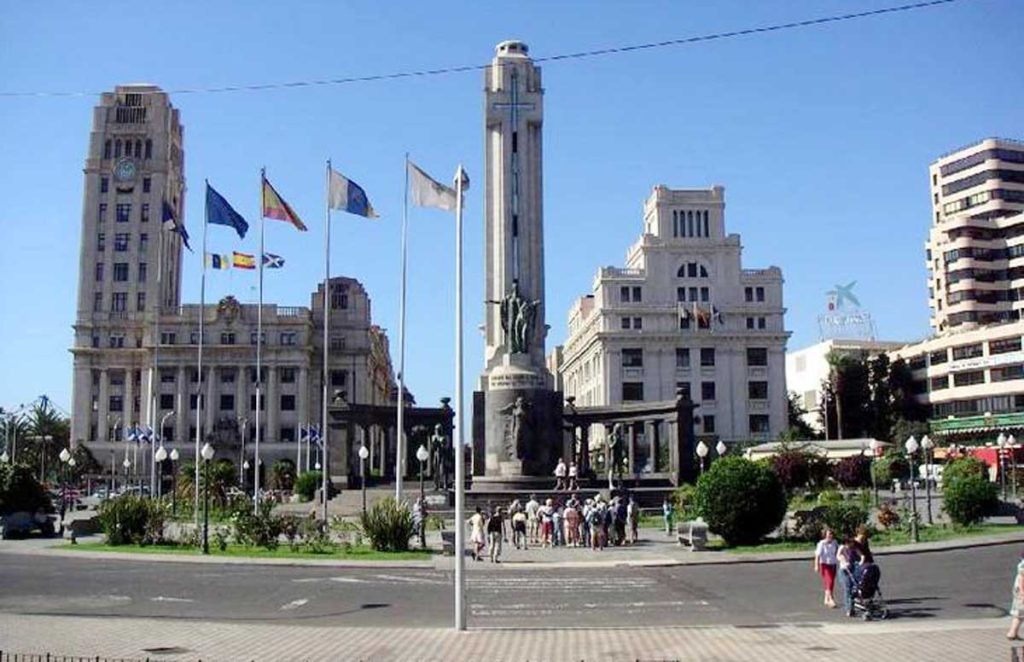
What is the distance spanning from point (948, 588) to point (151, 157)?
120354 mm

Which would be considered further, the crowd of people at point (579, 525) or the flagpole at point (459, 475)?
the crowd of people at point (579, 525)

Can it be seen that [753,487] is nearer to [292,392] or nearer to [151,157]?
[292,392]

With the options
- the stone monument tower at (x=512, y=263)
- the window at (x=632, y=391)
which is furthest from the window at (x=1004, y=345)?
the stone monument tower at (x=512, y=263)

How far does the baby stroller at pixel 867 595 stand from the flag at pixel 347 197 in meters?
26.7

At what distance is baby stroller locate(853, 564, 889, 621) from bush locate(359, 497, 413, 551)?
1783 centimetres

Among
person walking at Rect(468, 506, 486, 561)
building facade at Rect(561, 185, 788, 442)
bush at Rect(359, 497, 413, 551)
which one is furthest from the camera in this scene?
building facade at Rect(561, 185, 788, 442)

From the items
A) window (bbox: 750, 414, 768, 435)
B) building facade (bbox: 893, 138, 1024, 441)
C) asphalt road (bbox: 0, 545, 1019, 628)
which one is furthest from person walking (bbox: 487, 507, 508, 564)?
window (bbox: 750, 414, 768, 435)

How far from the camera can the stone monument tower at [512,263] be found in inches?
2331

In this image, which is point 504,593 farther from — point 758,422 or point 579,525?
point 758,422

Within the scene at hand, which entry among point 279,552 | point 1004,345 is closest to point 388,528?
point 279,552

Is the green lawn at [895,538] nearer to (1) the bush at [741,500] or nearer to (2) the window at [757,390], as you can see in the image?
(1) the bush at [741,500]

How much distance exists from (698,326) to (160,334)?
2546 inches

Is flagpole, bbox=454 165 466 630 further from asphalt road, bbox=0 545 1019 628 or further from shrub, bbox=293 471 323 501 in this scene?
shrub, bbox=293 471 323 501

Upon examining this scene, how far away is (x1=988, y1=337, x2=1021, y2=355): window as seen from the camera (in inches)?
3610
